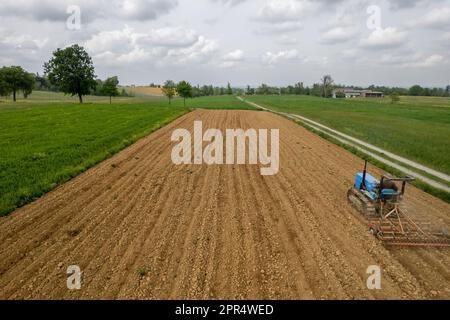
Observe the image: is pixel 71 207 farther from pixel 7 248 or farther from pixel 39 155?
pixel 39 155

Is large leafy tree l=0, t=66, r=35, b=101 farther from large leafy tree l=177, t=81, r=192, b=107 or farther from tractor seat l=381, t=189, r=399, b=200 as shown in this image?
tractor seat l=381, t=189, r=399, b=200

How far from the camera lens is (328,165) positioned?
1497cm

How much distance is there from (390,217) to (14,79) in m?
91.0

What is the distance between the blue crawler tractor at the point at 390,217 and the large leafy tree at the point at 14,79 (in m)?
87.8

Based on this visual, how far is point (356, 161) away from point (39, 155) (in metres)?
17.1

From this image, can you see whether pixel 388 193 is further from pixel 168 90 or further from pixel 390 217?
pixel 168 90

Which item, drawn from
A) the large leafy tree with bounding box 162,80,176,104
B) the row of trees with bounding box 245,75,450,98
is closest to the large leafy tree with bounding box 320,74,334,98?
the row of trees with bounding box 245,75,450,98

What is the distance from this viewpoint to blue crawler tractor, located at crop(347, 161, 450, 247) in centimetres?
752

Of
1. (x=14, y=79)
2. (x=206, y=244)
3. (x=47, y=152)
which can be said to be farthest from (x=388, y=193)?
(x=14, y=79)

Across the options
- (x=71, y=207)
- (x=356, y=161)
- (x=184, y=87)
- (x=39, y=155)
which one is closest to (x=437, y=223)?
(x=356, y=161)

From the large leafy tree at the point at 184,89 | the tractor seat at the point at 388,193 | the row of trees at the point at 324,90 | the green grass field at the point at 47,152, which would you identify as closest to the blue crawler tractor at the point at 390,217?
the tractor seat at the point at 388,193

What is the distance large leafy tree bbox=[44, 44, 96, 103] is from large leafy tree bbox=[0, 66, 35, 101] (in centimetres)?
2204

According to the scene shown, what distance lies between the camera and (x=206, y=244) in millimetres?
7223

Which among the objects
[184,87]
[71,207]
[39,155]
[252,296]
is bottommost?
[252,296]
